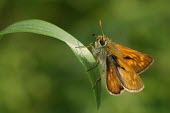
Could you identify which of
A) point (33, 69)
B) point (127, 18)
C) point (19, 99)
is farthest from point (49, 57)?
point (127, 18)

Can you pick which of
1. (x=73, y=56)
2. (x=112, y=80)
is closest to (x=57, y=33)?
(x=112, y=80)

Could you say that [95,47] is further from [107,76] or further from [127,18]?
[127,18]

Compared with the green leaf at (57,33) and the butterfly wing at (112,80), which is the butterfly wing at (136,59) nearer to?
the butterfly wing at (112,80)

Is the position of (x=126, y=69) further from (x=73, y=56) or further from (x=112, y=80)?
(x=73, y=56)

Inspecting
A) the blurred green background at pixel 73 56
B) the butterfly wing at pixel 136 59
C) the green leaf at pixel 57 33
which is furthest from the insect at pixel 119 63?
the blurred green background at pixel 73 56

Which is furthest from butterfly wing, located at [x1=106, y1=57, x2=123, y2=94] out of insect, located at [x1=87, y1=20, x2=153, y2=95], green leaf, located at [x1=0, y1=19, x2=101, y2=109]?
green leaf, located at [x1=0, y1=19, x2=101, y2=109]

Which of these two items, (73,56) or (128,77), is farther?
(73,56)
